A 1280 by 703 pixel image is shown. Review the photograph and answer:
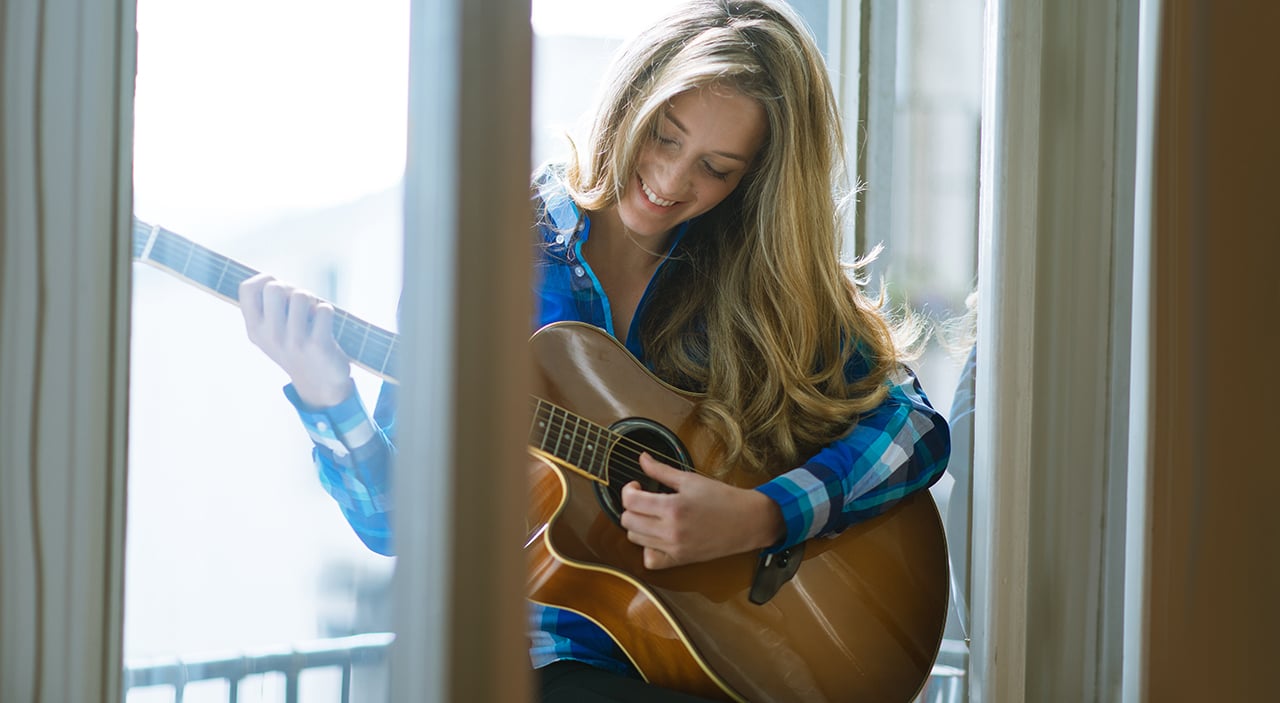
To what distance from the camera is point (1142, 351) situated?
1.08m

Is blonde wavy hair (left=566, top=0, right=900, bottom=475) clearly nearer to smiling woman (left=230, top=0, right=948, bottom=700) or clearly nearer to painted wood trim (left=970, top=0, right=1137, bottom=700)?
smiling woman (left=230, top=0, right=948, bottom=700)

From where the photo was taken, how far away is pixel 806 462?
119 centimetres

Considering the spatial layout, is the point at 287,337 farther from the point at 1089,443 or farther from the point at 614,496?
the point at 1089,443

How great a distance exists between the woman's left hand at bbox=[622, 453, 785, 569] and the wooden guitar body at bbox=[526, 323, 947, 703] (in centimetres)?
2

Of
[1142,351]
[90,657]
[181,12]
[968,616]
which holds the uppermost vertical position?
[181,12]

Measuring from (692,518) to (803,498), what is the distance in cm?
14

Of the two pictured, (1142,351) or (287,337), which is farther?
(1142,351)

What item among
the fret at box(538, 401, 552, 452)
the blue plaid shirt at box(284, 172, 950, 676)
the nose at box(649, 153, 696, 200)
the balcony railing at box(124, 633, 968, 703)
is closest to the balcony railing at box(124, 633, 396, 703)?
the balcony railing at box(124, 633, 968, 703)

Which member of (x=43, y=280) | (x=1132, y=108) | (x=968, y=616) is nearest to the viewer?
(x=43, y=280)

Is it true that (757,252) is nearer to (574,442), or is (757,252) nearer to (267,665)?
(574,442)

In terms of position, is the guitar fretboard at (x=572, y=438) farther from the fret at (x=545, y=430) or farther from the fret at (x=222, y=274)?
the fret at (x=222, y=274)

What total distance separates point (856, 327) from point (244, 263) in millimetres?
748

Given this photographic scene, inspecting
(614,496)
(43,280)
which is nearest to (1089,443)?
(614,496)

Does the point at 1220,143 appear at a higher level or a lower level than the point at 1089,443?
higher
